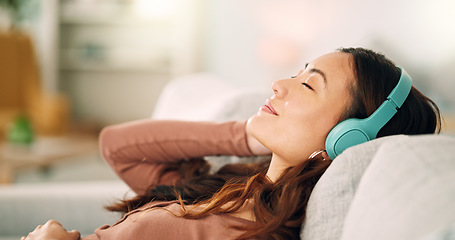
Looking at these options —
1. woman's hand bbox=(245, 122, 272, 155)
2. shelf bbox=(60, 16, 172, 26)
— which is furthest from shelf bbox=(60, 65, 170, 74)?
woman's hand bbox=(245, 122, 272, 155)

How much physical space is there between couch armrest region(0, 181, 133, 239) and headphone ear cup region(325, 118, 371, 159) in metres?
0.77

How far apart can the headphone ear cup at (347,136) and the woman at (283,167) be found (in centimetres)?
3

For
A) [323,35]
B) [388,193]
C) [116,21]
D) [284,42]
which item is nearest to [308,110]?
[388,193]

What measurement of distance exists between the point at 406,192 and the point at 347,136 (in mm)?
356

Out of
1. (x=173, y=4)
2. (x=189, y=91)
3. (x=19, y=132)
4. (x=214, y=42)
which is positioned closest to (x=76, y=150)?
(x=19, y=132)

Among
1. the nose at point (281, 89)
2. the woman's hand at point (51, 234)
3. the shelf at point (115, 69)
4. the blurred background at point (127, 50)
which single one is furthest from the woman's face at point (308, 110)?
the shelf at point (115, 69)

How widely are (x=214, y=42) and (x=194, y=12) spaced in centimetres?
51

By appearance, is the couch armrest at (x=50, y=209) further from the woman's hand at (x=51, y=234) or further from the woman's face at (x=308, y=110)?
the woman's face at (x=308, y=110)

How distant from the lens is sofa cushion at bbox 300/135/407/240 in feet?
2.48

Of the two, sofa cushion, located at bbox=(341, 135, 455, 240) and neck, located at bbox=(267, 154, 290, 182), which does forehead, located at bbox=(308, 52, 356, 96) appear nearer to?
neck, located at bbox=(267, 154, 290, 182)

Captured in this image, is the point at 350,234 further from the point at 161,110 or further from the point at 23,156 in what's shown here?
the point at 23,156

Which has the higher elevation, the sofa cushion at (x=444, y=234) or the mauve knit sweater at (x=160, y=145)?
the sofa cushion at (x=444, y=234)

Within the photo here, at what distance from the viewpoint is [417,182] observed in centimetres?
60

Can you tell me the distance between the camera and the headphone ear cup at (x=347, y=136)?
0.94 m
